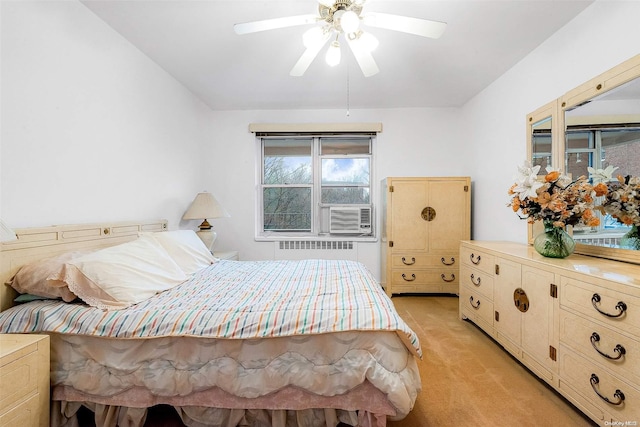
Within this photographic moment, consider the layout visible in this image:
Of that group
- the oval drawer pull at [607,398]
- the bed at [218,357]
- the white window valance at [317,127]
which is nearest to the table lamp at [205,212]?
the white window valance at [317,127]

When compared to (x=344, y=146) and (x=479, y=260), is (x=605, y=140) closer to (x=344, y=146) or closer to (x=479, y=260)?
(x=479, y=260)

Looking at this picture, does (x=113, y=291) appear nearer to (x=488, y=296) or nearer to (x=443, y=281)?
(x=488, y=296)

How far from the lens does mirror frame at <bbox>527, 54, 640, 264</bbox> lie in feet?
5.40

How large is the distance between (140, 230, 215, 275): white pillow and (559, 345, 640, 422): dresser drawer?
8.06ft

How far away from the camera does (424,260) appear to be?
347cm

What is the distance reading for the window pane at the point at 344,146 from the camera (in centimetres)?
401

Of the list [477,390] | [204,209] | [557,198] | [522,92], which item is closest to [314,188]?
[204,209]

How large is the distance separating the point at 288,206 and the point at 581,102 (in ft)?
10.5

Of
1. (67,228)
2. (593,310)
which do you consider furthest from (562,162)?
(67,228)

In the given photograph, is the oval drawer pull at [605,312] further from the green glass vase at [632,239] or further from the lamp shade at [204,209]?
the lamp shade at [204,209]

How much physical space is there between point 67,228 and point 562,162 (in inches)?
138

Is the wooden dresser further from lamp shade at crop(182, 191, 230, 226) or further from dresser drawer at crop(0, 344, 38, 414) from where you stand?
lamp shade at crop(182, 191, 230, 226)

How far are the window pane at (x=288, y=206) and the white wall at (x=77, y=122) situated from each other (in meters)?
1.42

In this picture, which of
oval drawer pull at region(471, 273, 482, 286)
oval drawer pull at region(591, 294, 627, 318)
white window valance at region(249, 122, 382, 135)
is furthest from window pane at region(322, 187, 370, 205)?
oval drawer pull at region(591, 294, 627, 318)
